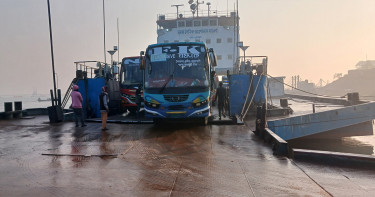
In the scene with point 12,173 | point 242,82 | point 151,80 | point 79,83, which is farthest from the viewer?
point 242,82

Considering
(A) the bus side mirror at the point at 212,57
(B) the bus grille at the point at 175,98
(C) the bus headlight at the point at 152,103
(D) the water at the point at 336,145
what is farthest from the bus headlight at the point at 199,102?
(D) the water at the point at 336,145

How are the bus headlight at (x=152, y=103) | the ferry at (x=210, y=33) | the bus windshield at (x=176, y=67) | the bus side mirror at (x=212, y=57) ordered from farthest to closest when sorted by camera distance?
the ferry at (x=210, y=33) → the bus side mirror at (x=212, y=57) → the bus windshield at (x=176, y=67) → the bus headlight at (x=152, y=103)

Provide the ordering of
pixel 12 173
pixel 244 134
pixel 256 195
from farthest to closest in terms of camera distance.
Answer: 1. pixel 244 134
2. pixel 12 173
3. pixel 256 195

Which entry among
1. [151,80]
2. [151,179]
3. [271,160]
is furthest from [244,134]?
[151,179]

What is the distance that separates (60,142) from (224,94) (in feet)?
22.8

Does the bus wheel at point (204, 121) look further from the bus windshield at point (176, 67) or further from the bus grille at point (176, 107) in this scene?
the bus windshield at point (176, 67)

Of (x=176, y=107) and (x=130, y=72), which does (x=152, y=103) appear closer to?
(x=176, y=107)

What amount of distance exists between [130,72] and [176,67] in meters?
6.05

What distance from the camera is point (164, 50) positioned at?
33.9 ft

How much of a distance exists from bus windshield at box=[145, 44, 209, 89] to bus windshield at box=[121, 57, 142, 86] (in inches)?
199

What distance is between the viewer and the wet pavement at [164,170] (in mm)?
4395

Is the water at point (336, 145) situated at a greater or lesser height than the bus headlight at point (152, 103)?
lesser

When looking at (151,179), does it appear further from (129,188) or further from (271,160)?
(271,160)

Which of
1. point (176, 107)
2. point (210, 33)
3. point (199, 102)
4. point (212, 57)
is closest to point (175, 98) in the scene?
point (176, 107)
